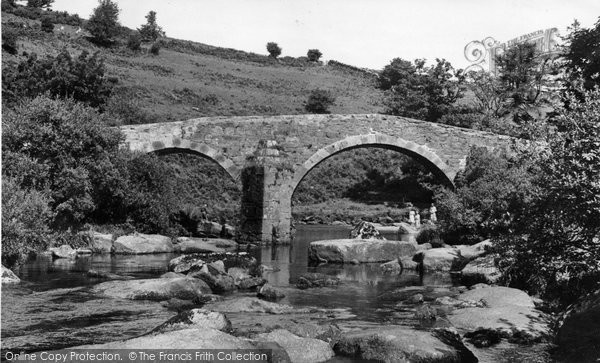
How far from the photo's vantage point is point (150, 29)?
75.6m

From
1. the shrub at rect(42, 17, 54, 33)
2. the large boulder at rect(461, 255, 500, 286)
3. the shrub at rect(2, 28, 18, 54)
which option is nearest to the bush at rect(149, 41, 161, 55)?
the shrub at rect(42, 17, 54, 33)

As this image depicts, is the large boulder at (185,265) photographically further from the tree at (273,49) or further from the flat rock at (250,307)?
the tree at (273,49)

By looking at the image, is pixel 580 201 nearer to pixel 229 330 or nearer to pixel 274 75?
pixel 229 330

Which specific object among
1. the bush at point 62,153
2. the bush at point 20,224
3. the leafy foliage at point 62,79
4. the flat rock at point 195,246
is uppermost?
the leafy foliage at point 62,79

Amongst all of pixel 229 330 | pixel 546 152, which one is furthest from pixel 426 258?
pixel 229 330

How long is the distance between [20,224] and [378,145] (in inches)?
691

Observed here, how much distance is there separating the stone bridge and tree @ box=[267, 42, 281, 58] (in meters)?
61.7

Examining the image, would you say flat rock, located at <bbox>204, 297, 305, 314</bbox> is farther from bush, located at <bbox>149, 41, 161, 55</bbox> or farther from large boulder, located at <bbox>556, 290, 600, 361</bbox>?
bush, located at <bbox>149, 41, 161, 55</bbox>

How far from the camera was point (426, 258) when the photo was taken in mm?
17562

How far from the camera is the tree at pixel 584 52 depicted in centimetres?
2253

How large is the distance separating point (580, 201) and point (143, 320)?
20.8 ft

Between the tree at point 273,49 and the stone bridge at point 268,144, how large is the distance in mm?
61651

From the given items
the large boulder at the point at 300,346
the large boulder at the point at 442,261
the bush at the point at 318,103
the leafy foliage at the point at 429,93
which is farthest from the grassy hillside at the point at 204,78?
the large boulder at the point at 300,346

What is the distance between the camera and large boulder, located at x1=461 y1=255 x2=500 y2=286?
1412 centimetres
